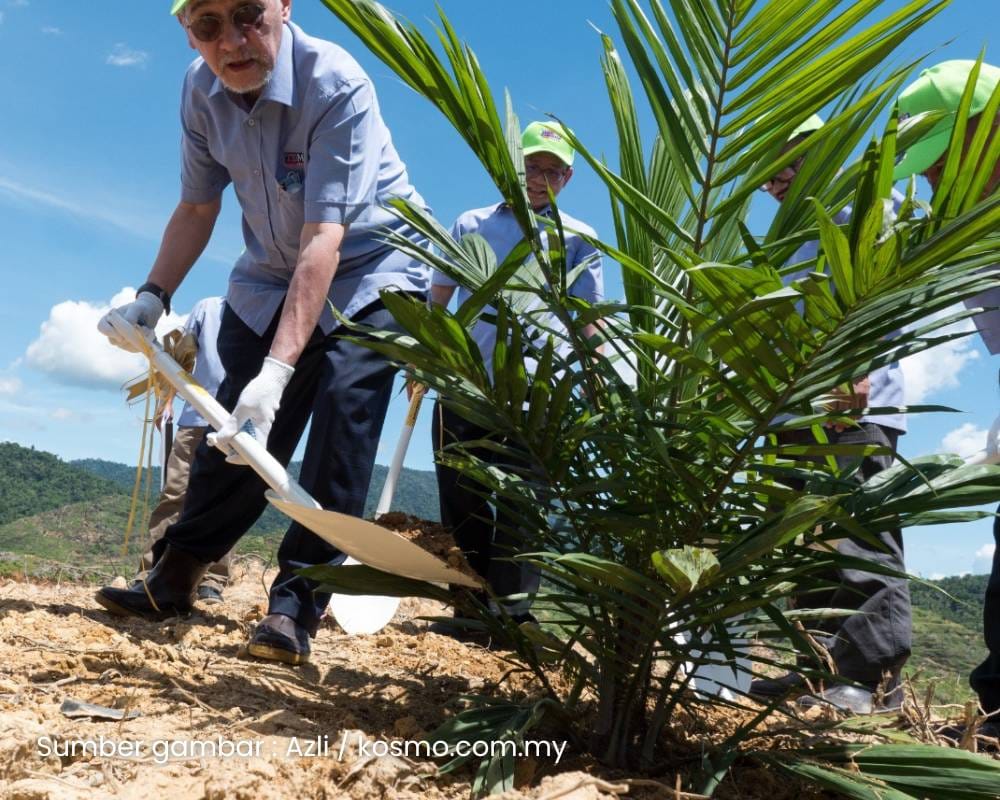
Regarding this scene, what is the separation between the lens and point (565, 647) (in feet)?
4.98

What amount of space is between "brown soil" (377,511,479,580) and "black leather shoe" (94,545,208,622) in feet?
3.04

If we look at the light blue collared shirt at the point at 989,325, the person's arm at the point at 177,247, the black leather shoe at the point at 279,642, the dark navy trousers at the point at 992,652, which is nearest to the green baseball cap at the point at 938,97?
the light blue collared shirt at the point at 989,325

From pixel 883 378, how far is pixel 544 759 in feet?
5.82

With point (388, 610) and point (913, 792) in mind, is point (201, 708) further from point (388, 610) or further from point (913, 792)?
point (913, 792)

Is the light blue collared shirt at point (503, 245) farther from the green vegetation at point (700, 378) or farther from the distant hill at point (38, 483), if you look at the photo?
the distant hill at point (38, 483)

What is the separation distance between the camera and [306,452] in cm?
242


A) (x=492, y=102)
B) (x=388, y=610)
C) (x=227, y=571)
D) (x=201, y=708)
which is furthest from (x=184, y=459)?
(x=492, y=102)

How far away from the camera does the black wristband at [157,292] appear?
276 centimetres

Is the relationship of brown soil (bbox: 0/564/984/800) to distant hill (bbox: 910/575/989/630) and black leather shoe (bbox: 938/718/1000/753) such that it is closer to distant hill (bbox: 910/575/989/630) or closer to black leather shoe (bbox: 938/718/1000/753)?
black leather shoe (bbox: 938/718/1000/753)

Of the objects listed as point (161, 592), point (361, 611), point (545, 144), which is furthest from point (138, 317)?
point (545, 144)

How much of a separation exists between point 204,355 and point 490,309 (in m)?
1.87

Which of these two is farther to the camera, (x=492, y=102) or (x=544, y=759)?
(x=544, y=759)

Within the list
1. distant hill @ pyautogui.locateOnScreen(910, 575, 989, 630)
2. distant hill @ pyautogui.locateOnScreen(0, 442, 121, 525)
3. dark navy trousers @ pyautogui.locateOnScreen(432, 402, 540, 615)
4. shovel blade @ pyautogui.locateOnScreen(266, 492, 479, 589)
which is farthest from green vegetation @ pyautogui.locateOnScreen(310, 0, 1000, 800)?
distant hill @ pyautogui.locateOnScreen(0, 442, 121, 525)

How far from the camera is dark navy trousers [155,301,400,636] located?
7.76ft
